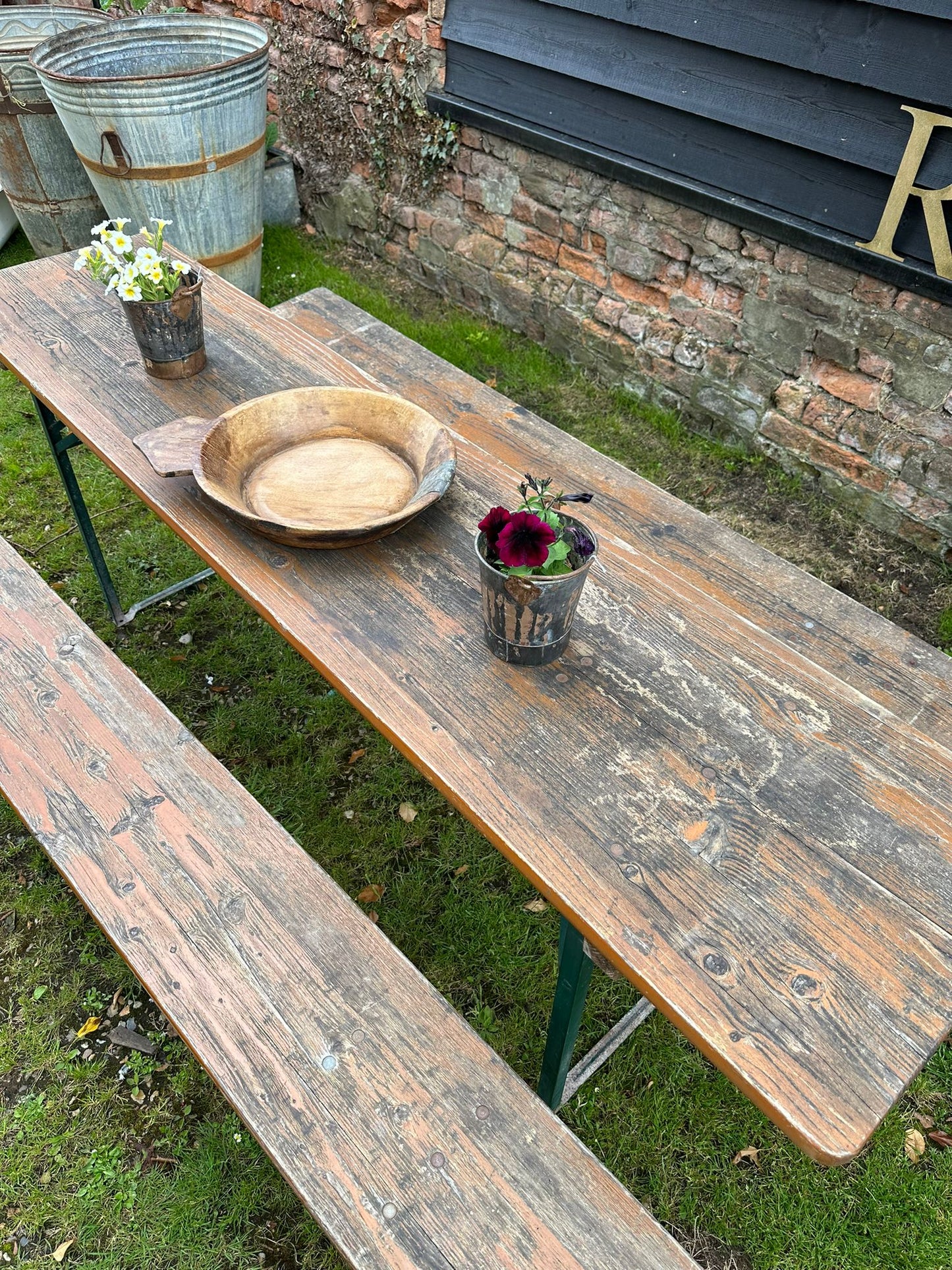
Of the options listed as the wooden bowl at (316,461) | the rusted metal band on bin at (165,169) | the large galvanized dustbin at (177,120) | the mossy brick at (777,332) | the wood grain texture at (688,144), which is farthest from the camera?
the rusted metal band on bin at (165,169)

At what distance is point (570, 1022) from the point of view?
1596 mm

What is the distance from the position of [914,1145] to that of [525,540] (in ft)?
5.45

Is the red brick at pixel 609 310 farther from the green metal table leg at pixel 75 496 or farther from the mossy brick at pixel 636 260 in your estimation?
the green metal table leg at pixel 75 496

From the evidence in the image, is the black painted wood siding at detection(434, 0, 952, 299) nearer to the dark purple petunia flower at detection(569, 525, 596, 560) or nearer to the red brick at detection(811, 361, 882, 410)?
the red brick at detection(811, 361, 882, 410)

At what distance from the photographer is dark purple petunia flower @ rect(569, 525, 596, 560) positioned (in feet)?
4.58

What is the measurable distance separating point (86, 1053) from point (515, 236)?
3533 mm

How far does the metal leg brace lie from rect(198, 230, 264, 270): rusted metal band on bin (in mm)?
3461

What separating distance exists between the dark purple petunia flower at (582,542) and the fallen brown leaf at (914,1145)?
1544 millimetres

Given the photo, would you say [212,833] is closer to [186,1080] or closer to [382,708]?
[382,708]

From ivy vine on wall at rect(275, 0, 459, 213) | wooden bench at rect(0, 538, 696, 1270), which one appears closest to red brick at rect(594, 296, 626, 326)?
ivy vine on wall at rect(275, 0, 459, 213)

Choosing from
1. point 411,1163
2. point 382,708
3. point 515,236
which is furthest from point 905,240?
point 411,1163

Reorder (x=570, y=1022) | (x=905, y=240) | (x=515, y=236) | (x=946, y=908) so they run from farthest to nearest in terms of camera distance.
A: (x=515, y=236), (x=905, y=240), (x=570, y=1022), (x=946, y=908)

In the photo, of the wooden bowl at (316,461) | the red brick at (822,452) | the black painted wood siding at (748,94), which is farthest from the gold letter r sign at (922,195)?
the wooden bowl at (316,461)

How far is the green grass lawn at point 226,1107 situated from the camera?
179 cm
